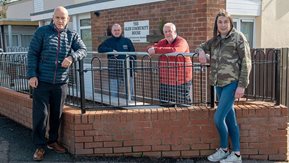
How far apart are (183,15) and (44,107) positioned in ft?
10.2

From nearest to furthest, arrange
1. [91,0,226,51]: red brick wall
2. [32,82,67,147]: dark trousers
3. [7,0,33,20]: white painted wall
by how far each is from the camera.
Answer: [32,82,67,147]: dark trousers → [91,0,226,51]: red brick wall → [7,0,33,20]: white painted wall

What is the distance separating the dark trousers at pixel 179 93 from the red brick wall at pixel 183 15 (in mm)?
1599

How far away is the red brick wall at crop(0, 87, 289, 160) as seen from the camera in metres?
4.00

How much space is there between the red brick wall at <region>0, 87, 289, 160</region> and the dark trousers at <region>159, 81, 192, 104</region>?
277 mm

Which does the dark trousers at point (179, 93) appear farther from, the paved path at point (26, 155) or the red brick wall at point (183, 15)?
the red brick wall at point (183, 15)

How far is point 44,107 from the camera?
12.9 feet

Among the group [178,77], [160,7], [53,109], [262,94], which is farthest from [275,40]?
[53,109]

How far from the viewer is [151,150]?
4082 millimetres

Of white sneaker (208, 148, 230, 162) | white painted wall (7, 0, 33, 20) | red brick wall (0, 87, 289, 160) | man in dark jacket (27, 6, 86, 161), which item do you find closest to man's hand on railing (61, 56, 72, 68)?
man in dark jacket (27, 6, 86, 161)

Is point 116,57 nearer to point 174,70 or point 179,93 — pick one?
point 174,70

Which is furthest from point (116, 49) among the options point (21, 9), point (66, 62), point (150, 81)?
point (21, 9)

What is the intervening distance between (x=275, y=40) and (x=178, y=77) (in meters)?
4.07

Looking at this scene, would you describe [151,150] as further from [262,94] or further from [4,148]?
[4,148]

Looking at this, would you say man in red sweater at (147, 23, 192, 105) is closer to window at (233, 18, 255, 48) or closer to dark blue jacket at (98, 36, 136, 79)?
dark blue jacket at (98, 36, 136, 79)
